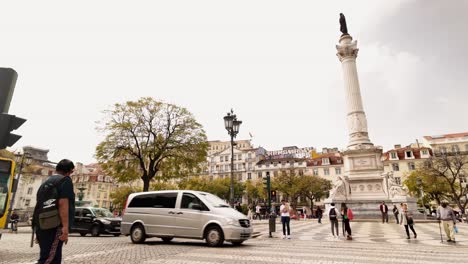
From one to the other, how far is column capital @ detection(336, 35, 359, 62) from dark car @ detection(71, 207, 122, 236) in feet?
94.6

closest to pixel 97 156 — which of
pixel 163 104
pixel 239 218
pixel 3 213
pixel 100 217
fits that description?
pixel 163 104

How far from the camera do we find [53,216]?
3.98m

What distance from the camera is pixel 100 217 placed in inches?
670

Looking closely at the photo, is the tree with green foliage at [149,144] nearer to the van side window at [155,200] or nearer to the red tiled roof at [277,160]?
the van side window at [155,200]

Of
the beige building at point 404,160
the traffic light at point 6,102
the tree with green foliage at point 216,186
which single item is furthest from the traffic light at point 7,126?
the beige building at point 404,160

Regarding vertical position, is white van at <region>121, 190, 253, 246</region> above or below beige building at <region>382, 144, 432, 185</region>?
below

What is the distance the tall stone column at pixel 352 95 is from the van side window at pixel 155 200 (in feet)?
76.5

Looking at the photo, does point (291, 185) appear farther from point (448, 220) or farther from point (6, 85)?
point (6, 85)

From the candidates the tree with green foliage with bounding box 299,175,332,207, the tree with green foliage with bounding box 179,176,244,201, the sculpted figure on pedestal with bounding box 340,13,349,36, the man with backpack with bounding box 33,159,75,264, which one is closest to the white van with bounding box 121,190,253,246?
the man with backpack with bounding box 33,159,75,264

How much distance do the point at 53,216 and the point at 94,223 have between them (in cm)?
1453

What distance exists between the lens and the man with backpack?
391cm

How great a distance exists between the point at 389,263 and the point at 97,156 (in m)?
25.2

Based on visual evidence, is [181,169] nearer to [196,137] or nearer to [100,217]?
[196,137]

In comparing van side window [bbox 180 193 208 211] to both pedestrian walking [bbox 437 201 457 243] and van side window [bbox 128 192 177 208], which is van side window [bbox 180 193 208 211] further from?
pedestrian walking [bbox 437 201 457 243]
